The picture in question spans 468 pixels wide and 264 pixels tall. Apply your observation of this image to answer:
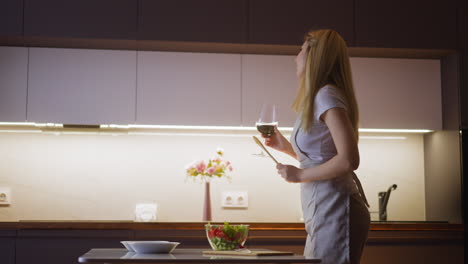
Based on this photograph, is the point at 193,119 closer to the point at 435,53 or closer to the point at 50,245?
the point at 50,245

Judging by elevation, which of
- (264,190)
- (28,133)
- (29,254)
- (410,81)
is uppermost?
(410,81)

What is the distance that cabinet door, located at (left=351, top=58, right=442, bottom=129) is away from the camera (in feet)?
13.6

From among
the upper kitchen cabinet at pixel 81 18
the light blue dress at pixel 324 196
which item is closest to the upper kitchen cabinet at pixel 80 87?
the upper kitchen cabinet at pixel 81 18

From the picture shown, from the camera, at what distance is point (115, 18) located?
391cm

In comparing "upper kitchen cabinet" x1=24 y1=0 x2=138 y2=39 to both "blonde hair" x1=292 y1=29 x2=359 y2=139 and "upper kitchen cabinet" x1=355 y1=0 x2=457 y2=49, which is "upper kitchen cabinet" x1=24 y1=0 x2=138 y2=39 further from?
"blonde hair" x1=292 y1=29 x2=359 y2=139

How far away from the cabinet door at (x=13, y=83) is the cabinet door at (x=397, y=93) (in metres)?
1.98

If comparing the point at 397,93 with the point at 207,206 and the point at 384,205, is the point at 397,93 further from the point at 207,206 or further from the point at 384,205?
the point at 207,206

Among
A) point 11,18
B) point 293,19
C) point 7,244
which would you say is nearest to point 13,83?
point 11,18

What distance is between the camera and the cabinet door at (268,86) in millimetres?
4043

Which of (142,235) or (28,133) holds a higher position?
(28,133)

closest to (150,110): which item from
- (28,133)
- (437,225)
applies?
(28,133)

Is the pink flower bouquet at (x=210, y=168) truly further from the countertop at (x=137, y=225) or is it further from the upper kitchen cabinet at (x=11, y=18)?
the upper kitchen cabinet at (x=11, y=18)

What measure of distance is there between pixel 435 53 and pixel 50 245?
2.52m

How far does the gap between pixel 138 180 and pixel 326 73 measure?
230 cm
